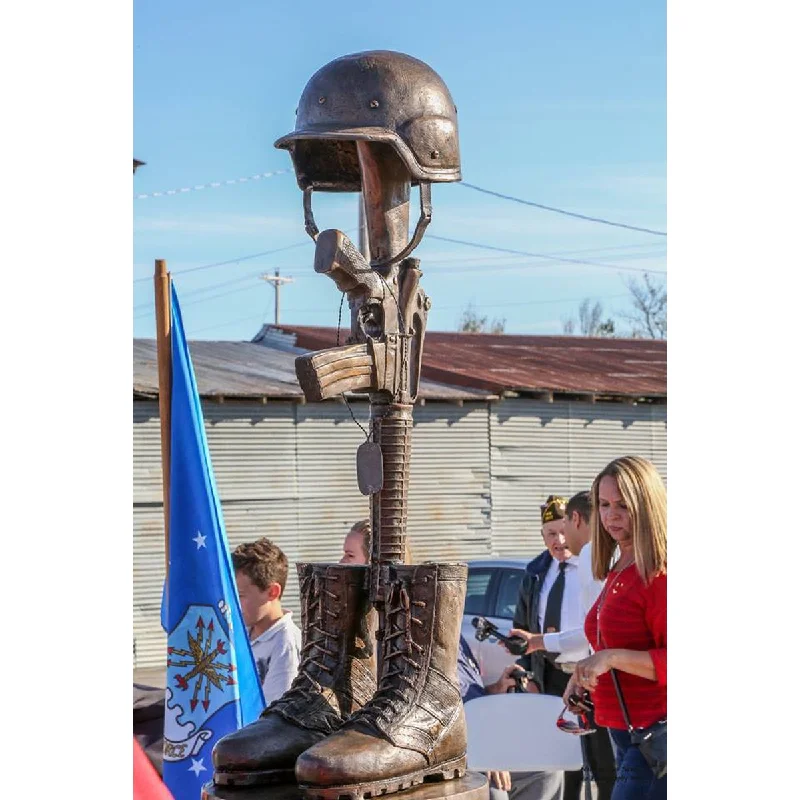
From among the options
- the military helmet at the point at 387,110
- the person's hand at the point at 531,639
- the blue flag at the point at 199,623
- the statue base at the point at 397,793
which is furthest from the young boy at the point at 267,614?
the military helmet at the point at 387,110

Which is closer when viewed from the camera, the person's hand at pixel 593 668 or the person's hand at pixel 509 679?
the person's hand at pixel 593 668

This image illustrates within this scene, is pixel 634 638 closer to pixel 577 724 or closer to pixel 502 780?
pixel 577 724

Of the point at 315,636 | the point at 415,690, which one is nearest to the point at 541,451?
the point at 315,636

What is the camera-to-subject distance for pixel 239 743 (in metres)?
2.36

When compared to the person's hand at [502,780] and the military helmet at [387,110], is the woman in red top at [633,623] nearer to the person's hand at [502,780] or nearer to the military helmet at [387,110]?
the military helmet at [387,110]

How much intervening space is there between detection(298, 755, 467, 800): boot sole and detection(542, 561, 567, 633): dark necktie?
2576 millimetres

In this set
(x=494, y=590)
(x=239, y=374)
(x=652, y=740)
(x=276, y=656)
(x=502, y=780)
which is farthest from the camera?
(x=239, y=374)

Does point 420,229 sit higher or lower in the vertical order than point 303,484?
higher

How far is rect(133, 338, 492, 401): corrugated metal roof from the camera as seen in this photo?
39.5 feet

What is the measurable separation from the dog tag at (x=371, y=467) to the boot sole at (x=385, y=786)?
52 cm

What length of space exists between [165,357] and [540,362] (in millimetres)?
12819

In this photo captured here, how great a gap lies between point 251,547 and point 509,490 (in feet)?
33.2

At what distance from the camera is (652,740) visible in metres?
3.20

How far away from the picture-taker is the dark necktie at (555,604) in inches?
196
